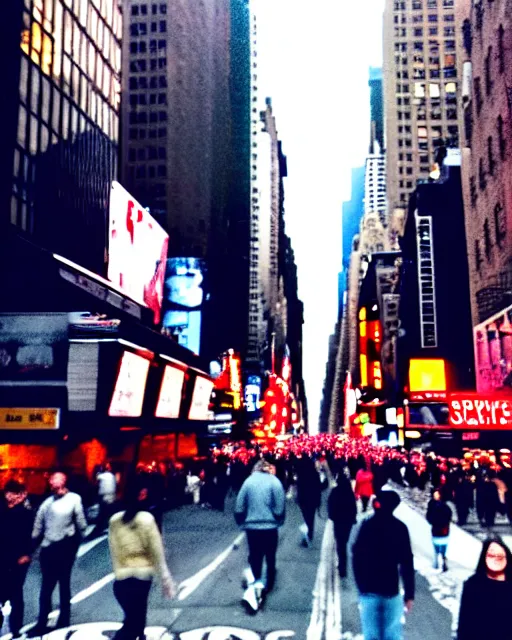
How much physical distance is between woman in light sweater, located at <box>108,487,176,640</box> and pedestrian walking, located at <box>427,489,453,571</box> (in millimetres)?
8288

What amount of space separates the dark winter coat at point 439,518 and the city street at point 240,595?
2.43ft

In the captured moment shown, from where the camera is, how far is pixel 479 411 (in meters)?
21.8

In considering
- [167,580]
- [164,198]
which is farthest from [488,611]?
[164,198]

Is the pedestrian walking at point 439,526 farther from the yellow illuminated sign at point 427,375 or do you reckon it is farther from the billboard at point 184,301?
the yellow illuminated sign at point 427,375

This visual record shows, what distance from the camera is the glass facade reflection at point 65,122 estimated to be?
42.2 metres

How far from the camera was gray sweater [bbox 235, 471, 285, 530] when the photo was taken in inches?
401

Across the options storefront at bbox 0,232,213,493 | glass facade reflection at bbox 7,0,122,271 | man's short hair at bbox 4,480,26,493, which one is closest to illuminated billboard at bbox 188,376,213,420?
storefront at bbox 0,232,213,493

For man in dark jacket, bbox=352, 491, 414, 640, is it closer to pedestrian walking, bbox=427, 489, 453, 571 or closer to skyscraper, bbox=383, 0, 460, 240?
pedestrian walking, bbox=427, 489, 453, 571

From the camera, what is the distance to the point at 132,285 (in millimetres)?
44344

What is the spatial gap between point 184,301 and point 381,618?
67.8 m

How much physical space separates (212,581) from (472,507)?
1883cm

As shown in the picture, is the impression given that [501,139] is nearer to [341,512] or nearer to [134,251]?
[134,251]

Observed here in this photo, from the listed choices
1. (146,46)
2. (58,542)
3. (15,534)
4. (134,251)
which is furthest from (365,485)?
(146,46)

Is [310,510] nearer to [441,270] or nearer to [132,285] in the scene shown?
[132,285]
